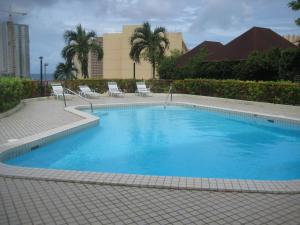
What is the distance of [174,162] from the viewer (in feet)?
28.7

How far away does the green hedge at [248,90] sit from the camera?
1555 centimetres

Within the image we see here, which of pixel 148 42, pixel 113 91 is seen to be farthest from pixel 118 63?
pixel 113 91

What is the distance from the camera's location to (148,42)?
2750 centimetres

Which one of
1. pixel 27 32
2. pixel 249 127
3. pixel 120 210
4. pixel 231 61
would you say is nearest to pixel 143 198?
pixel 120 210

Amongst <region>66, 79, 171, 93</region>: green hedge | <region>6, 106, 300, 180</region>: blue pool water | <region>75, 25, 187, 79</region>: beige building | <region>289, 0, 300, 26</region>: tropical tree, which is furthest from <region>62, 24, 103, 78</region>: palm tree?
<region>75, 25, 187, 79</region>: beige building

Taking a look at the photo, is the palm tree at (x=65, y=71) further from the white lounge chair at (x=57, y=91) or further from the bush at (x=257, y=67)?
the bush at (x=257, y=67)

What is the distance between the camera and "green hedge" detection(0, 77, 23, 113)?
12679mm

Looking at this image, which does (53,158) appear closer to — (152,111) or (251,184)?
(251,184)

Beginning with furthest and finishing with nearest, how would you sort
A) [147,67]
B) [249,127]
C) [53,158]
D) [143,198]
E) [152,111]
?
1. [147,67]
2. [152,111]
3. [249,127]
4. [53,158]
5. [143,198]

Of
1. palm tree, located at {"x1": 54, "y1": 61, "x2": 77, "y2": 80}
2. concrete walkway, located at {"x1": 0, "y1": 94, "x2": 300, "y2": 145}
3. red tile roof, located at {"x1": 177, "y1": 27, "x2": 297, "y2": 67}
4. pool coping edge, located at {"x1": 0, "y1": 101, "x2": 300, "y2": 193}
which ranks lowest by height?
pool coping edge, located at {"x1": 0, "y1": 101, "x2": 300, "y2": 193}

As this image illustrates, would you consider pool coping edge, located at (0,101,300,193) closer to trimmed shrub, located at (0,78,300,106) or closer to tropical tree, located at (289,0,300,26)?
trimmed shrub, located at (0,78,300,106)

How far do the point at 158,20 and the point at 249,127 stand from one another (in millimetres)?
18745

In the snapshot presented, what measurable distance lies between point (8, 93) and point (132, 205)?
417 inches

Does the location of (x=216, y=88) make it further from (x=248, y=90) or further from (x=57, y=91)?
(x=57, y=91)
